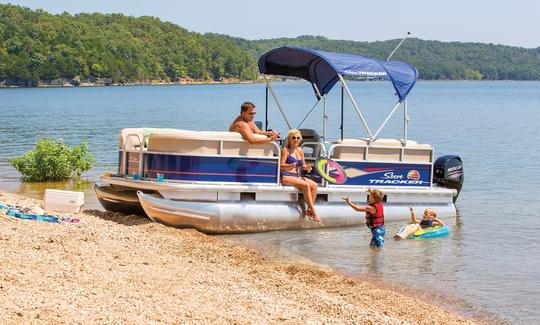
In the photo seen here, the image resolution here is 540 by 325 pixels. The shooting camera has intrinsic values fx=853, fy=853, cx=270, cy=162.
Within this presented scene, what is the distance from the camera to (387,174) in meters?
13.5

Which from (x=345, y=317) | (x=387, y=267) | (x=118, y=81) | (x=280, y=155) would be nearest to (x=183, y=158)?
(x=280, y=155)

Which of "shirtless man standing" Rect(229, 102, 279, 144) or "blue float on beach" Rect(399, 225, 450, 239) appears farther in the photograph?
"blue float on beach" Rect(399, 225, 450, 239)

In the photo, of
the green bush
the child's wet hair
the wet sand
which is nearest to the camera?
the wet sand

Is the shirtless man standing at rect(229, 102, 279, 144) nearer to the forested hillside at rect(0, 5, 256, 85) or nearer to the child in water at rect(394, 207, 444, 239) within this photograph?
the child in water at rect(394, 207, 444, 239)

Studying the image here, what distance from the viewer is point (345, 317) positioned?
771cm

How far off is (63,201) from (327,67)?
4.92 meters

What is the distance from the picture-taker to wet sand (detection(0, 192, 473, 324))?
698 cm

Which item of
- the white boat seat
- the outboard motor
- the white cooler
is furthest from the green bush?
the outboard motor

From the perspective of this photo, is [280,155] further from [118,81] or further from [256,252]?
[118,81]

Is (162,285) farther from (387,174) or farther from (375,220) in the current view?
(387,174)

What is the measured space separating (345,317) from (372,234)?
4.92 m

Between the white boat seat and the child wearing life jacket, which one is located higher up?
the white boat seat

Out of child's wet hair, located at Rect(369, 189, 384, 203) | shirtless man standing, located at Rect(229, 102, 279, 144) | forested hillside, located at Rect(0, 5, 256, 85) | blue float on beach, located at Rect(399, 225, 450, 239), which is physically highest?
forested hillside, located at Rect(0, 5, 256, 85)

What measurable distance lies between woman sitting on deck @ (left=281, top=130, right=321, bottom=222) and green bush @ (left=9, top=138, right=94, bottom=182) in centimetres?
757
